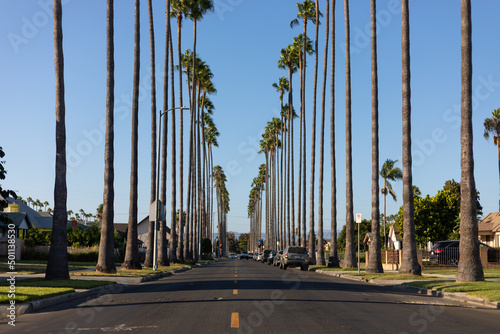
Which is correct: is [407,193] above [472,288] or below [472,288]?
above

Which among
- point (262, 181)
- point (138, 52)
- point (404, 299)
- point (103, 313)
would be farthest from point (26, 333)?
point (262, 181)

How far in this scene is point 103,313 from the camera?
12.9m

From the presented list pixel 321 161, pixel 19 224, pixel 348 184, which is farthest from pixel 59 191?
pixel 19 224

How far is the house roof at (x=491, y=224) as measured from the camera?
58844 mm

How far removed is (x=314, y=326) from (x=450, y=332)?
239cm

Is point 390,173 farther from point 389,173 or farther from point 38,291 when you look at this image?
point 38,291

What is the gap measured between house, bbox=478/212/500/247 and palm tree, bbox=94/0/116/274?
43015 mm

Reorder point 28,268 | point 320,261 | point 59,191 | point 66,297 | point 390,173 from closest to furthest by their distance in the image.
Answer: point 66,297, point 59,191, point 28,268, point 320,261, point 390,173

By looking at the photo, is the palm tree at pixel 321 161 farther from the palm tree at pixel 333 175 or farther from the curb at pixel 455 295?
the curb at pixel 455 295

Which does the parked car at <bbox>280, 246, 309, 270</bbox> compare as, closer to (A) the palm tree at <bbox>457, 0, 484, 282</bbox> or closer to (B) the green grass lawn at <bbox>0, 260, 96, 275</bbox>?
(B) the green grass lawn at <bbox>0, 260, 96, 275</bbox>

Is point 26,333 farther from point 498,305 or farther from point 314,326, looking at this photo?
point 498,305

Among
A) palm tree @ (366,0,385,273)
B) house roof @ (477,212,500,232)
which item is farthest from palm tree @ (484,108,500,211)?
palm tree @ (366,0,385,273)

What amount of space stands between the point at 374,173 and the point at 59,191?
18.7 m

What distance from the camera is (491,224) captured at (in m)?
61.3
